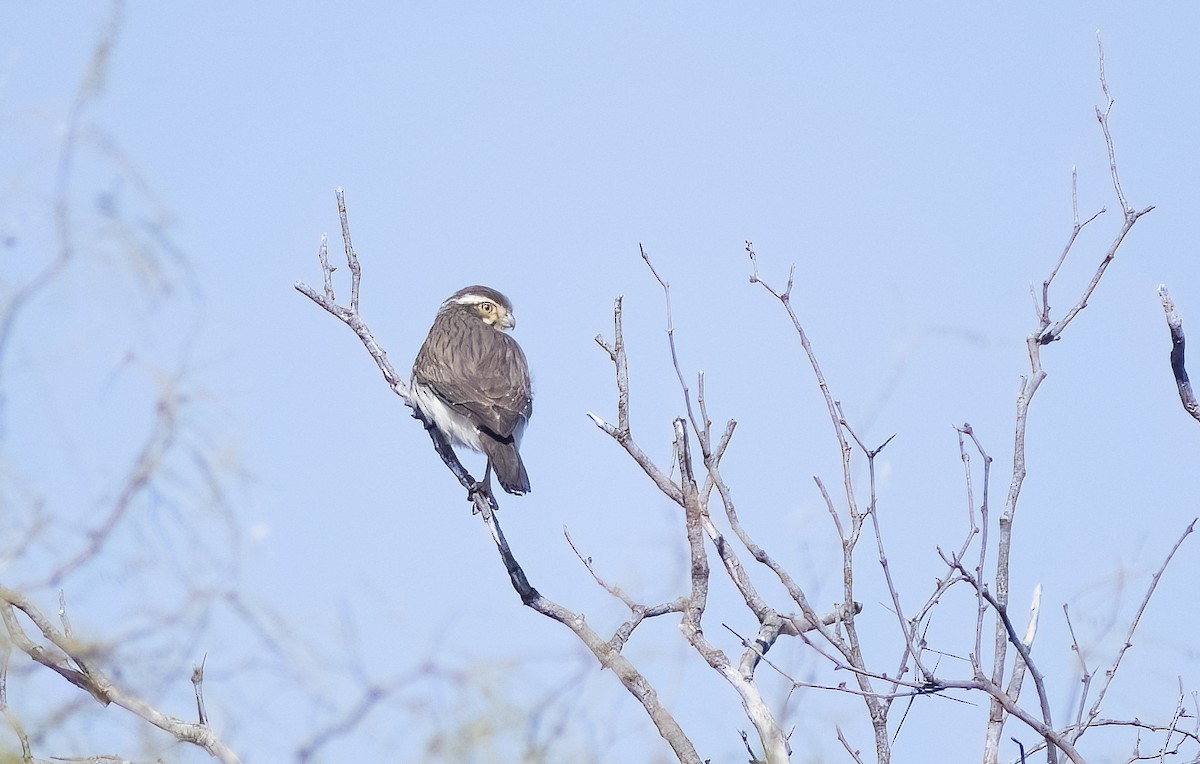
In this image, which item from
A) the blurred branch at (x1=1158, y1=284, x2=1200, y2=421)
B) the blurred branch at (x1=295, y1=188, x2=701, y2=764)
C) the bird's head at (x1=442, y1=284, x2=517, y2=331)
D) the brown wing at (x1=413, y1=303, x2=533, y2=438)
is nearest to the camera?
the blurred branch at (x1=1158, y1=284, x2=1200, y2=421)

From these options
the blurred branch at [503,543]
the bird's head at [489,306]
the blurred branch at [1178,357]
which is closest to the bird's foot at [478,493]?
the blurred branch at [503,543]

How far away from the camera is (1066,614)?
4.19 metres

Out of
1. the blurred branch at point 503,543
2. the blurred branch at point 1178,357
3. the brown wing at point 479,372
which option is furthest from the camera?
the brown wing at point 479,372

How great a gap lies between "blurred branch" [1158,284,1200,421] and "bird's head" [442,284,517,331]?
594 centimetres

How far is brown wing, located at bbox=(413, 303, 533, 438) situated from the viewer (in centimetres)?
746

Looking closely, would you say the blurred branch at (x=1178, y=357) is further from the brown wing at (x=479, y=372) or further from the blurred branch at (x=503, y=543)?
the brown wing at (x=479, y=372)

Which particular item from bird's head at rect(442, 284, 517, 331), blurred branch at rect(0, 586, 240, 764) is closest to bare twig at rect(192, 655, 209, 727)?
blurred branch at rect(0, 586, 240, 764)

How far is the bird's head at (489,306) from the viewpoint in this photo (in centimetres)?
910

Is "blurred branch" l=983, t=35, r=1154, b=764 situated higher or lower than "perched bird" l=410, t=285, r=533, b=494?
lower

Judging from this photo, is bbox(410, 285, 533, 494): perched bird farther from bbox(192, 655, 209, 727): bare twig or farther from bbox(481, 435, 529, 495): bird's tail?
bbox(192, 655, 209, 727): bare twig

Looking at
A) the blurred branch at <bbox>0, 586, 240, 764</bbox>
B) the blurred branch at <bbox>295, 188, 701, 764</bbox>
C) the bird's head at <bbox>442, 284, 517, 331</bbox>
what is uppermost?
the bird's head at <bbox>442, 284, 517, 331</bbox>

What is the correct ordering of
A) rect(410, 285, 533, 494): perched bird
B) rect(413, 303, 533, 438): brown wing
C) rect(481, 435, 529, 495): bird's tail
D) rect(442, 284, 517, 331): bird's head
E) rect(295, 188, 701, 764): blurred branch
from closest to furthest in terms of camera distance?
rect(295, 188, 701, 764): blurred branch → rect(481, 435, 529, 495): bird's tail → rect(410, 285, 533, 494): perched bird → rect(413, 303, 533, 438): brown wing → rect(442, 284, 517, 331): bird's head

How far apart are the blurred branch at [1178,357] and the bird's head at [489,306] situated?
19.5ft

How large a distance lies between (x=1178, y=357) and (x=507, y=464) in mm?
4149
